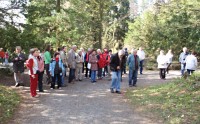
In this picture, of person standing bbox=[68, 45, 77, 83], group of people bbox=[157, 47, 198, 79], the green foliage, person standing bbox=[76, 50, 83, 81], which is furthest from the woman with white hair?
the green foliage

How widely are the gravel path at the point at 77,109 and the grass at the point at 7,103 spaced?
9.7 inches

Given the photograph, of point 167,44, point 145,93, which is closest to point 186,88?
point 145,93

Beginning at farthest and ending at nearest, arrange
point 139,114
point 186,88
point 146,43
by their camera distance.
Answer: point 146,43, point 186,88, point 139,114

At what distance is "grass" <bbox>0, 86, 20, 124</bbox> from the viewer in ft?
28.8

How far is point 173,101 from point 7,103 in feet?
18.3

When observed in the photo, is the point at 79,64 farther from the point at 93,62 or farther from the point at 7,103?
the point at 7,103

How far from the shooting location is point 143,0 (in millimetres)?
83938

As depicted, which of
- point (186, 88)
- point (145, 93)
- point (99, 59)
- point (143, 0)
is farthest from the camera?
point (143, 0)

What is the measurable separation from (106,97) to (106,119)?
3384 mm

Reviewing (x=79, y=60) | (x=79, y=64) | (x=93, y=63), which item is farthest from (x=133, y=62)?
(x=79, y=64)

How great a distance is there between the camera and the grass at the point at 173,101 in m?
8.65

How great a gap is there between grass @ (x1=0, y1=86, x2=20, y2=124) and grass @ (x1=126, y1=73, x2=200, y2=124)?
13.7 feet

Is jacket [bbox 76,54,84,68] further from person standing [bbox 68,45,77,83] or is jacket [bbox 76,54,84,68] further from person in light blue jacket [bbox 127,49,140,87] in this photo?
person in light blue jacket [bbox 127,49,140,87]

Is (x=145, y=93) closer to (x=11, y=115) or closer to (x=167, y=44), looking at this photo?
(x=11, y=115)
